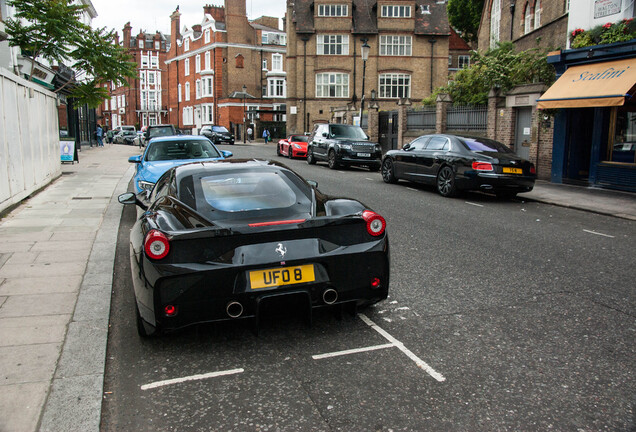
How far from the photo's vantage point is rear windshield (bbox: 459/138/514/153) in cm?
1319

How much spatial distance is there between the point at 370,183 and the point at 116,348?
12857 mm

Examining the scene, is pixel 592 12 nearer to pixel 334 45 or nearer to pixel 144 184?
pixel 144 184

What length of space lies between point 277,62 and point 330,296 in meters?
69.6

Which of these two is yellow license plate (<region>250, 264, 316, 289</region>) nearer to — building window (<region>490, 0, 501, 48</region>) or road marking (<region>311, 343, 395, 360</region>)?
road marking (<region>311, 343, 395, 360</region>)

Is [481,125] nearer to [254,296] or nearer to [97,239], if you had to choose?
[97,239]

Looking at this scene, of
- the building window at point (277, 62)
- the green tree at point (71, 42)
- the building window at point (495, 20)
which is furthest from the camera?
the building window at point (277, 62)

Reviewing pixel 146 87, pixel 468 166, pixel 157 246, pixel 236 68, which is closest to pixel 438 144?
pixel 468 166

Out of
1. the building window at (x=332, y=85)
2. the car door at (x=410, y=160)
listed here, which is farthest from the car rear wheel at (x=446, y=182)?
the building window at (x=332, y=85)

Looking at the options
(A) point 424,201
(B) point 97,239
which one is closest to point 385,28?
(A) point 424,201

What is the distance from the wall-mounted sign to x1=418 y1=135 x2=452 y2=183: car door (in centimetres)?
607

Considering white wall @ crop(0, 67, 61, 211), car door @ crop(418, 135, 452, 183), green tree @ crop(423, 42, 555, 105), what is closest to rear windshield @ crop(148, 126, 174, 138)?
white wall @ crop(0, 67, 61, 211)

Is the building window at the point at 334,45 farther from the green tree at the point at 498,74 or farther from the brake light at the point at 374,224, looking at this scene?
the brake light at the point at 374,224

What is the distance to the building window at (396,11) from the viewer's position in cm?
5006

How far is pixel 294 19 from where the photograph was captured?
49.6m
